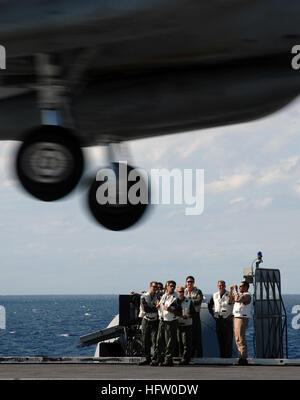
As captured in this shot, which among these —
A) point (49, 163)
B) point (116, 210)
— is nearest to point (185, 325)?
point (116, 210)

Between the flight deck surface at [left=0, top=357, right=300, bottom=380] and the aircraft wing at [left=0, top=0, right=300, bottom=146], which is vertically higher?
the aircraft wing at [left=0, top=0, right=300, bottom=146]

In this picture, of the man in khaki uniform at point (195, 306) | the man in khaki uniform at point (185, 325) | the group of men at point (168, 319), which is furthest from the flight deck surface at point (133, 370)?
the man in khaki uniform at point (195, 306)

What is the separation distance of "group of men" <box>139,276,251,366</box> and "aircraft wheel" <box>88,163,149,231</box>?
4.87m

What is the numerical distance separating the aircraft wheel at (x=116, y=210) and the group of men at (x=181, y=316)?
487 centimetres

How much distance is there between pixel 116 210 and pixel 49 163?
1.59m

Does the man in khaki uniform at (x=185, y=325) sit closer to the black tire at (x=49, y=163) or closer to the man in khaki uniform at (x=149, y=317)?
the man in khaki uniform at (x=149, y=317)

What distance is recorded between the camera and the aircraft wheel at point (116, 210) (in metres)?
11.3

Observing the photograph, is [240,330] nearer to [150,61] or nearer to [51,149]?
[51,149]

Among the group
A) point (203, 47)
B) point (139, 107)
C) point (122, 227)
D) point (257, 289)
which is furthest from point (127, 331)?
point (203, 47)

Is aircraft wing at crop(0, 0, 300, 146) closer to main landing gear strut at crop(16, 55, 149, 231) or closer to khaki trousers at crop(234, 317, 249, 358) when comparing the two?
main landing gear strut at crop(16, 55, 149, 231)

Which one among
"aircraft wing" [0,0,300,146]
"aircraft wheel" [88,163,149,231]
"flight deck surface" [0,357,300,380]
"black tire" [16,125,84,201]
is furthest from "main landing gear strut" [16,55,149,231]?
"flight deck surface" [0,357,300,380]

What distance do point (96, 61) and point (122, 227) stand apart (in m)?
2.53

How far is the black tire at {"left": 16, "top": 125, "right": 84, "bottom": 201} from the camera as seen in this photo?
1016cm
